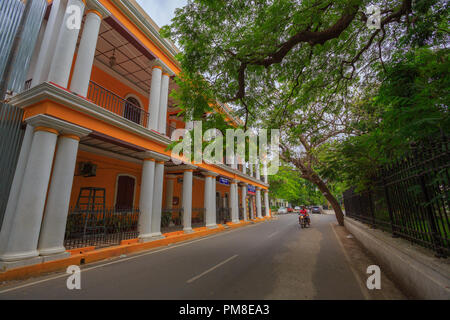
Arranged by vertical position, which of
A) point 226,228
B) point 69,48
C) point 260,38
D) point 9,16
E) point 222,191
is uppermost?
point 9,16

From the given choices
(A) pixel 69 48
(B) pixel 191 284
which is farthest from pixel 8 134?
(B) pixel 191 284

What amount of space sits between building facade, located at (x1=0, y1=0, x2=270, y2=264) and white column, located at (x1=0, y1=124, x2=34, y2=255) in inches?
1.1

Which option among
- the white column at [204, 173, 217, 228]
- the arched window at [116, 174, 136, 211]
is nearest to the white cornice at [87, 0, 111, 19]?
the arched window at [116, 174, 136, 211]

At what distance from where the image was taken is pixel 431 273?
2.95 meters

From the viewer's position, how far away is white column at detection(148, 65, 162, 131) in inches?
381

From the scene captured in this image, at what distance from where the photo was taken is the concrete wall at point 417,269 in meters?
2.71

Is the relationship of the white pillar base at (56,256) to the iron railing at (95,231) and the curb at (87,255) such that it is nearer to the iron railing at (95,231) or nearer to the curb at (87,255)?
the curb at (87,255)

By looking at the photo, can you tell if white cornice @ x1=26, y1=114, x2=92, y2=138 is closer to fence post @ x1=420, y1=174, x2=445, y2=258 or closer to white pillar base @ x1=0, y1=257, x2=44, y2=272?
white pillar base @ x1=0, y1=257, x2=44, y2=272

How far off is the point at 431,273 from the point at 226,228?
44.9 ft

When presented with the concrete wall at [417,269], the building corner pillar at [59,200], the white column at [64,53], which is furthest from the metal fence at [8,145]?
the concrete wall at [417,269]

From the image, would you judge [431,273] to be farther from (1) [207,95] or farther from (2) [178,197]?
(2) [178,197]

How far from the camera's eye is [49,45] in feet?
22.0

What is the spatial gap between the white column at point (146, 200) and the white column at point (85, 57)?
3.87m

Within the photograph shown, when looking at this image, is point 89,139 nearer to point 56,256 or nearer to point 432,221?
point 56,256
